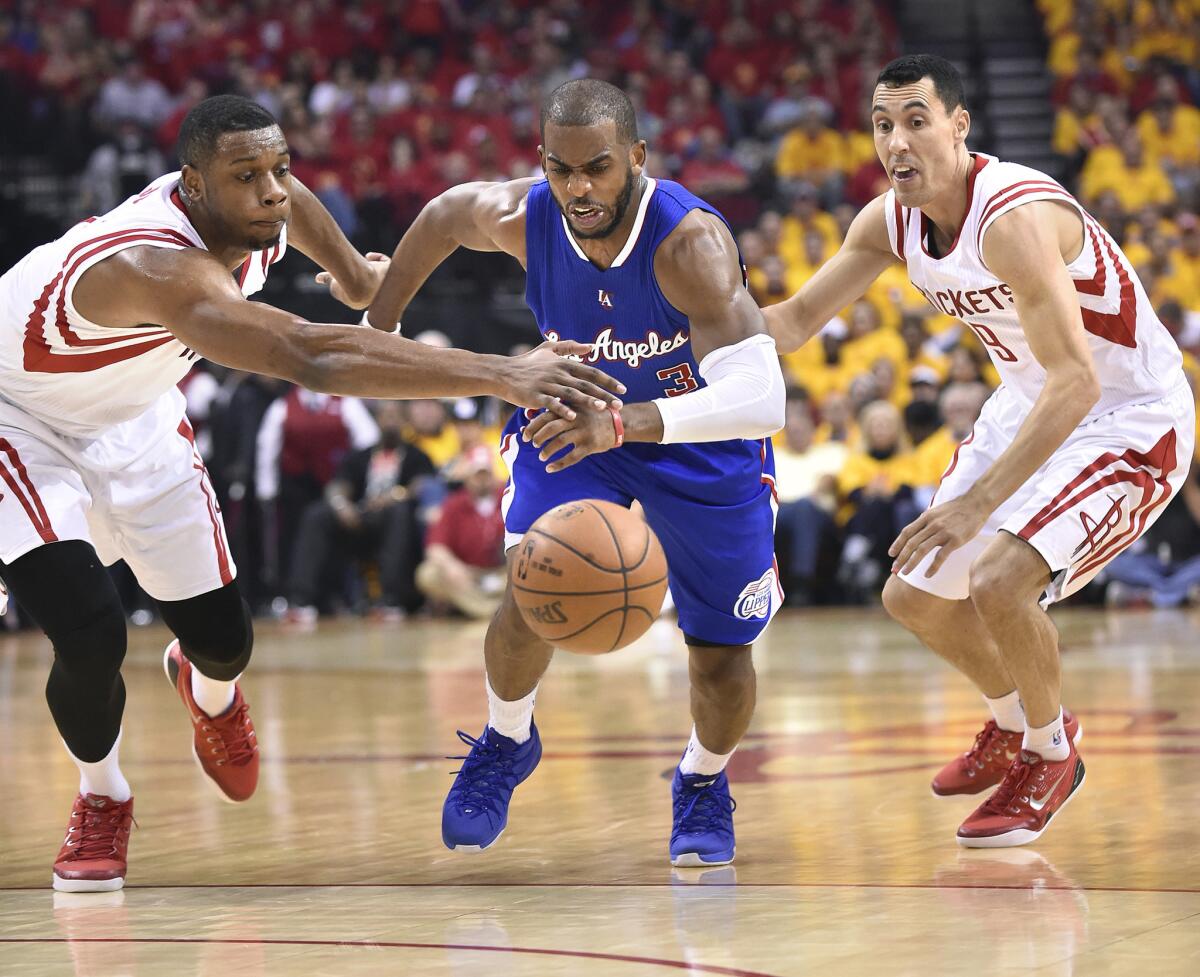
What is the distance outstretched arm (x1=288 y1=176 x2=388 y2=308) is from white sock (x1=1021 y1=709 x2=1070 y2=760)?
2307 mm

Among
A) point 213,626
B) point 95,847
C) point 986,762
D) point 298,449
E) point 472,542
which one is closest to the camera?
point 95,847

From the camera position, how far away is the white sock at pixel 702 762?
4.86m

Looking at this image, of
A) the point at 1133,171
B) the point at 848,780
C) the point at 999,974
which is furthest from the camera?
the point at 1133,171

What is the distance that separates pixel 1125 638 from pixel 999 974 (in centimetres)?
694

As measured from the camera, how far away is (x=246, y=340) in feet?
13.9

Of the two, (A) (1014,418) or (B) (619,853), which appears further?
(A) (1014,418)

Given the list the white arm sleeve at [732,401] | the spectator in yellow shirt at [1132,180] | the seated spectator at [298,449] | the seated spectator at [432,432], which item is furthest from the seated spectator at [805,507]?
the white arm sleeve at [732,401]

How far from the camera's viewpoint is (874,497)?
40.1 ft

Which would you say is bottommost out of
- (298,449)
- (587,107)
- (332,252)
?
(298,449)

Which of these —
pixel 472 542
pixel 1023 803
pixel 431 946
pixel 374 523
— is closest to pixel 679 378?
pixel 1023 803

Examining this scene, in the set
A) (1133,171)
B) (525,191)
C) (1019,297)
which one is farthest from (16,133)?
(1019,297)

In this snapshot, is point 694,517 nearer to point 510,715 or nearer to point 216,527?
point 510,715

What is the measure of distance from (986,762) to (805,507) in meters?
7.08

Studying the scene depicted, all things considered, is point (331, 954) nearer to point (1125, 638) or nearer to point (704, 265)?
point (704, 265)
